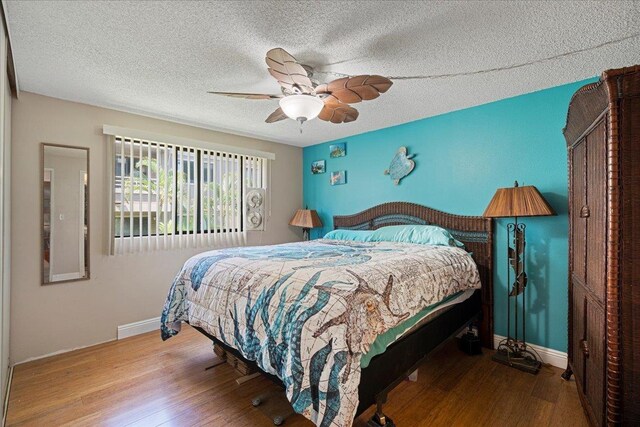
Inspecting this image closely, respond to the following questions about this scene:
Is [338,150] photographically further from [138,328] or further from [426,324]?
[138,328]

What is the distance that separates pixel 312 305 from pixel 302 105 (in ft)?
4.12

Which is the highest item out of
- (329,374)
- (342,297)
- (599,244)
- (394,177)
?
(394,177)

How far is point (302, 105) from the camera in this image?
6.30 ft

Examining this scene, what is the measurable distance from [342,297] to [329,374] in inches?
13.7

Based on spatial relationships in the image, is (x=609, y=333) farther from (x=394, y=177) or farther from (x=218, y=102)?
(x=218, y=102)

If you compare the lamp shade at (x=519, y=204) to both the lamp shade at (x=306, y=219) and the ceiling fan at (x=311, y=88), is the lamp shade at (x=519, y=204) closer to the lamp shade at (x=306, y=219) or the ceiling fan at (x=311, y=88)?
the ceiling fan at (x=311, y=88)

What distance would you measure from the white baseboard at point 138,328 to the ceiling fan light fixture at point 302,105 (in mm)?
2865

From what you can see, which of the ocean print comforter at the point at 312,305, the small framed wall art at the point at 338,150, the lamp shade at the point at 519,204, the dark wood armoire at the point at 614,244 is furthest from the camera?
the small framed wall art at the point at 338,150

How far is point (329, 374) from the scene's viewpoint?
4.43 ft

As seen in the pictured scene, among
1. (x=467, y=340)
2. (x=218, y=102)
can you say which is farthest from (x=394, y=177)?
(x=218, y=102)

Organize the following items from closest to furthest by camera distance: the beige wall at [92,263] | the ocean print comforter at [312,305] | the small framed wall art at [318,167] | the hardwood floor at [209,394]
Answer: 1. the ocean print comforter at [312,305]
2. the hardwood floor at [209,394]
3. the beige wall at [92,263]
4. the small framed wall art at [318,167]

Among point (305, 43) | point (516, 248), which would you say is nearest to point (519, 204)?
point (516, 248)

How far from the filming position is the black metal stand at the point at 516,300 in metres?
2.54

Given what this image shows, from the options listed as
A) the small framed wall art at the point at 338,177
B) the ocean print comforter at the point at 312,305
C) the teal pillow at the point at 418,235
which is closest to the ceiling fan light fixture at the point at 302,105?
the ocean print comforter at the point at 312,305
